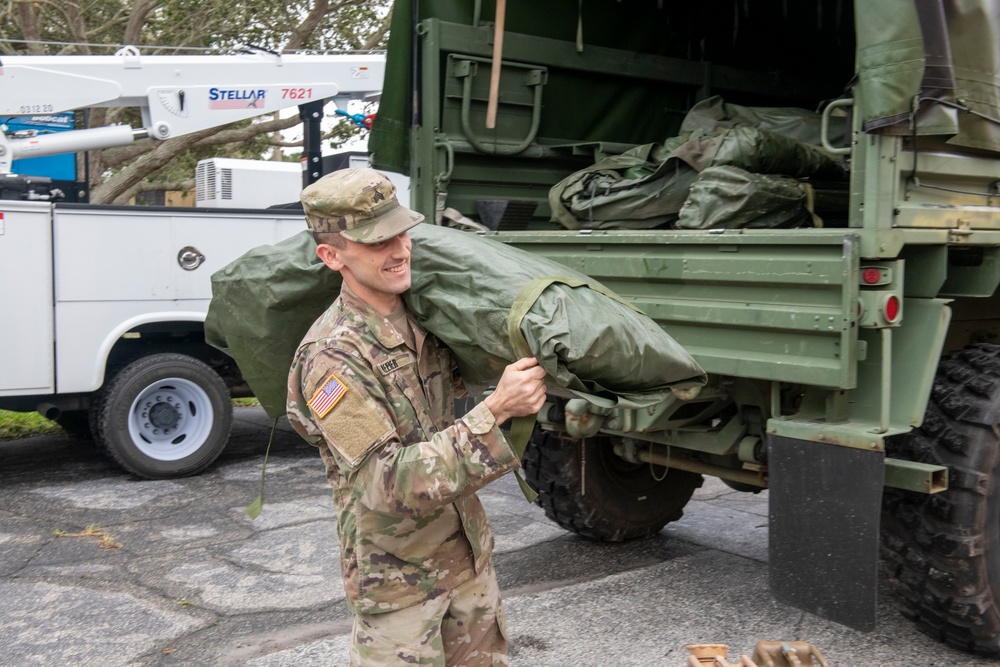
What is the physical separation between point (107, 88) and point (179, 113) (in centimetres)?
53

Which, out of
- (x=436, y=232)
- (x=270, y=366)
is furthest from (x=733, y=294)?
(x=270, y=366)

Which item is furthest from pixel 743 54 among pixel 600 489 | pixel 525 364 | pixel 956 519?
pixel 525 364

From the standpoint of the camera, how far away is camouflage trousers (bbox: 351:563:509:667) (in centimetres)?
236

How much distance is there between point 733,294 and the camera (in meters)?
3.55

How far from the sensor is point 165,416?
21.9 ft

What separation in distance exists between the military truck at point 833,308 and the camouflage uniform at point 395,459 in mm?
1241

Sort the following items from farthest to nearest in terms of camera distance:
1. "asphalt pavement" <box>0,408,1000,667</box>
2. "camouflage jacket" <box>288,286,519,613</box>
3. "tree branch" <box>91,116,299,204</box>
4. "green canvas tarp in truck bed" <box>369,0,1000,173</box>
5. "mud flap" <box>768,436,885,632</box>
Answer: "tree branch" <box>91,116,299,204</box>, "asphalt pavement" <box>0,408,1000,667</box>, "green canvas tarp in truck bed" <box>369,0,1000,173</box>, "mud flap" <box>768,436,885,632</box>, "camouflage jacket" <box>288,286,519,613</box>

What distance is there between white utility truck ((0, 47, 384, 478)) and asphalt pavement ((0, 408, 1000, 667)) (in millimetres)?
498

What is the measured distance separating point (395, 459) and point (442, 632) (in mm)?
574

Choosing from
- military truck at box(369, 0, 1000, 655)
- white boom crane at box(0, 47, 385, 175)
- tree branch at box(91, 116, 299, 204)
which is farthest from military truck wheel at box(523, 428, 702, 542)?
tree branch at box(91, 116, 299, 204)

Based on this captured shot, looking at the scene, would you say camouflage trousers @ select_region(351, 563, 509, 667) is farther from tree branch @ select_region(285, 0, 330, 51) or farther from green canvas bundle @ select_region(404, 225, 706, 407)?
tree branch @ select_region(285, 0, 330, 51)

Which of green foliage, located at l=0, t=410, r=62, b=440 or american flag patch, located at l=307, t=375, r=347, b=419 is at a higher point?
american flag patch, located at l=307, t=375, r=347, b=419

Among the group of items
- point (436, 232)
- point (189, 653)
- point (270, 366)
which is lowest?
point (189, 653)

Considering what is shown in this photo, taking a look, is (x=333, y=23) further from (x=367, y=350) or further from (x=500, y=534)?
(x=367, y=350)
